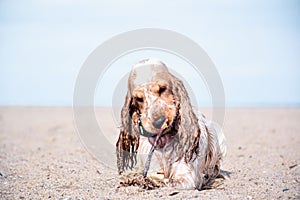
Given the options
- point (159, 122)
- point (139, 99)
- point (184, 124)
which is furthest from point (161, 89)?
point (184, 124)

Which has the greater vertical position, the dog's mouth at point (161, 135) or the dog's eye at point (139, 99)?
the dog's eye at point (139, 99)

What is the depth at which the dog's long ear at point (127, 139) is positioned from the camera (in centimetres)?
617

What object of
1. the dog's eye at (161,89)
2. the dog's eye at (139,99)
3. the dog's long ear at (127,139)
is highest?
the dog's eye at (161,89)

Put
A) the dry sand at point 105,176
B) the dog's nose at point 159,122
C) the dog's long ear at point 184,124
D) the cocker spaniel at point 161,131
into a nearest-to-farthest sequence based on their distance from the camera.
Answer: the dog's nose at point 159,122 → the cocker spaniel at point 161,131 → the dog's long ear at point 184,124 → the dry sand at point 105,176

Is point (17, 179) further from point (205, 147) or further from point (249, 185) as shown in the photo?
point (249, 185)

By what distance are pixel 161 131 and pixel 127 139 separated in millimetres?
846

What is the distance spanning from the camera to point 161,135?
5.93 m

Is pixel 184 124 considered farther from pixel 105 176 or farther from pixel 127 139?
pixel 105 176

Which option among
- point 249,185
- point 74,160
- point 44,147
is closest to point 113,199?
point 249,185

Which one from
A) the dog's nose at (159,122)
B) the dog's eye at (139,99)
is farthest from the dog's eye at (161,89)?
the dog's nose at (159,122)

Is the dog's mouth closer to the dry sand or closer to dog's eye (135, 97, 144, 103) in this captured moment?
dog's eye (135, 97, 144, 103)

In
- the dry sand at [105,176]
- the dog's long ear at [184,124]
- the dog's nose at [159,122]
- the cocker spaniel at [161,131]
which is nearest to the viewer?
the dog's nose at [159,122]

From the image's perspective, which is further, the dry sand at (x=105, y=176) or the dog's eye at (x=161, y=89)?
the dry sand at (x=105, y=176)

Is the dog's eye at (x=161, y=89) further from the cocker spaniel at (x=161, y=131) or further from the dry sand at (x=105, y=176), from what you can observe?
the dry sand at (x=105, y=176)
